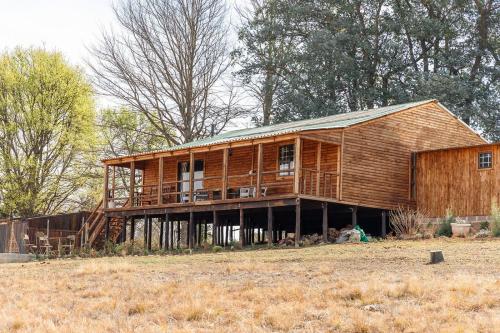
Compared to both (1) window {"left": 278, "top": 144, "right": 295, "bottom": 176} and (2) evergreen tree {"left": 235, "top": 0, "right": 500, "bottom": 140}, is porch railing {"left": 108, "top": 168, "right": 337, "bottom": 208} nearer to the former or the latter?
(1) window {"left": 278, "top": 144, "right": 295, "bottom": 176}

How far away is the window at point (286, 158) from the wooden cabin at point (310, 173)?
0.12 ft

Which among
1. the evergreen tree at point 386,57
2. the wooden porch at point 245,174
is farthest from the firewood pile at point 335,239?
the evergreen tree at point 386,57

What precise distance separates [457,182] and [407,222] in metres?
2.48

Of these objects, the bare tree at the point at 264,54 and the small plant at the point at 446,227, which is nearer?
the small plant at the point at 446,227

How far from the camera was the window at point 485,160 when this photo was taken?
29.4 m

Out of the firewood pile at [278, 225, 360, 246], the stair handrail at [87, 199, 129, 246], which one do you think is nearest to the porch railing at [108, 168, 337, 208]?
the firewood pile at [278, 225, 360, 246]

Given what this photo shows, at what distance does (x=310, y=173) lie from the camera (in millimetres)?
29906

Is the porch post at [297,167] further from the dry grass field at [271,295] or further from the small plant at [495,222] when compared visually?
the small plant at [495,222]

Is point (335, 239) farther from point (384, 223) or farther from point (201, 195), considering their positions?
point (201, 195)

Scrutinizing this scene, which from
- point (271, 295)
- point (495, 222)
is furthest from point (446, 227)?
point (271, 295)

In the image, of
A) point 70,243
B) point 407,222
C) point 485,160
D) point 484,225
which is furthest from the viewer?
point 70,243

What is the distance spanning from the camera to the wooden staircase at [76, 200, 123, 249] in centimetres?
3744

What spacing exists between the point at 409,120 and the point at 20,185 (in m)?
20.3

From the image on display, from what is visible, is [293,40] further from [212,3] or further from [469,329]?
[469,329]
